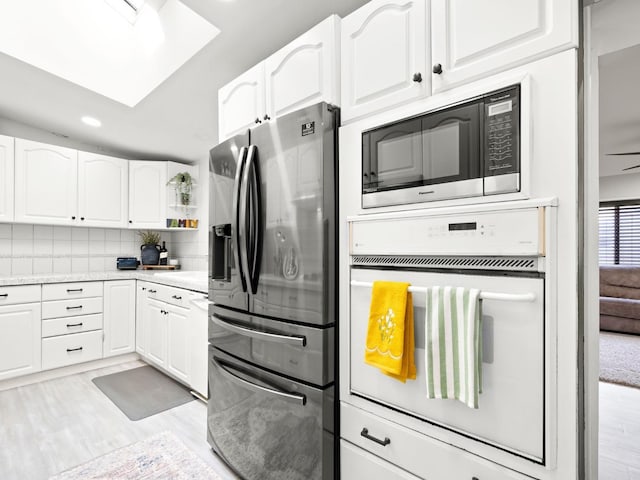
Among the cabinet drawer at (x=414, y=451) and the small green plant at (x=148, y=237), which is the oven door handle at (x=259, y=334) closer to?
the cabinet drawer at (x=414, y=451)

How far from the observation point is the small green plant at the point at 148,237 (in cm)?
412

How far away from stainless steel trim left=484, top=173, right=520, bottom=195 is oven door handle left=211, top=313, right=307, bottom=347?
2.96 ft

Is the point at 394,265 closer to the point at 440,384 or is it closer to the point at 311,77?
the point at 440,384

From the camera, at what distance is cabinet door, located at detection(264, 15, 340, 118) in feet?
4.59

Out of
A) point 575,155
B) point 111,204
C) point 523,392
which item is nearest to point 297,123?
point 575,155

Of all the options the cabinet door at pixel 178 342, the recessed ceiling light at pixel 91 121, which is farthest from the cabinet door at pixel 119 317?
the recessed ceiling light at pixel 91 121

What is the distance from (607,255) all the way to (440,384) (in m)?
6.57

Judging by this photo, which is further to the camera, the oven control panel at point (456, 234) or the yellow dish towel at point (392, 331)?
the yellow dish towel at point (392, 331)

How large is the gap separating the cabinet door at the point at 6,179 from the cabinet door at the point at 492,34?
3.71m

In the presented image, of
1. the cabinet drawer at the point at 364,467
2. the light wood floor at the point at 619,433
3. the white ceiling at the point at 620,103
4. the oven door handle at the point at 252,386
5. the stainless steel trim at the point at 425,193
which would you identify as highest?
the white ceiling at the point at 620,103

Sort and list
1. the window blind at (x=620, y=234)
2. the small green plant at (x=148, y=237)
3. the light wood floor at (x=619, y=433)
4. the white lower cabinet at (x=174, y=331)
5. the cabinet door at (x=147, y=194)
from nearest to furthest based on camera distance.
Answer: the light wood floor at (x=619, y=433) < the white lower cabinet at (x=174, y=331) < the cabinet door at (x=147, y=194) < the small green plant at (x=148, y=237) < the window blind at (x=620, y=234)

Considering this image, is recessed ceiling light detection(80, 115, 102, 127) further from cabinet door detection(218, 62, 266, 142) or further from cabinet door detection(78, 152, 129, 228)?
cabinet door detection(218, 62, 266, 142)

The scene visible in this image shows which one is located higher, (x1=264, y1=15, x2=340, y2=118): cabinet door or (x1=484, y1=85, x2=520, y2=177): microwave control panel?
(x1=264, y1=15, x2=340, y2=118): cabinet door

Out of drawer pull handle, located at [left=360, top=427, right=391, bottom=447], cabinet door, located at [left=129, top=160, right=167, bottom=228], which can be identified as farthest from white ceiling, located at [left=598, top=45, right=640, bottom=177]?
cabinet door, located at [left=129, top=160, right=167, bottom=228]
